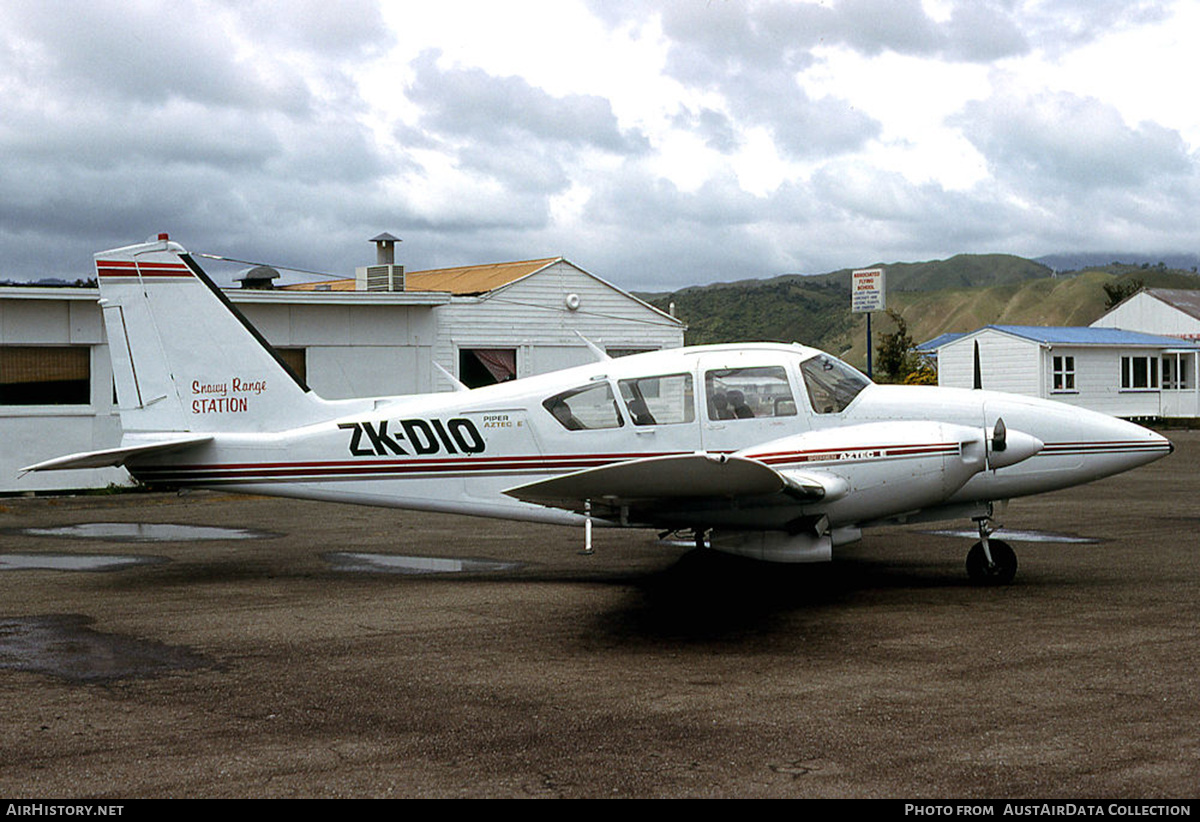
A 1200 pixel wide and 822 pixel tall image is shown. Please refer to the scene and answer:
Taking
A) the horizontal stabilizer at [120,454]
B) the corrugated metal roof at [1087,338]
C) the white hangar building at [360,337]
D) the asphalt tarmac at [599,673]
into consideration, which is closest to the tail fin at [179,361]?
the horizontal stabilizer at [120,454]

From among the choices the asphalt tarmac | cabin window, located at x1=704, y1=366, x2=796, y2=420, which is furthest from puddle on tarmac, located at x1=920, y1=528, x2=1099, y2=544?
cabin window, located at x1=704, y1=366, x2=796, y2=420

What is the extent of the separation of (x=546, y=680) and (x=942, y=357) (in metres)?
45.1

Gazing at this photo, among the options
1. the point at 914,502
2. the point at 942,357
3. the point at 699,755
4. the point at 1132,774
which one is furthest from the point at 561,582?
the point at 942,357

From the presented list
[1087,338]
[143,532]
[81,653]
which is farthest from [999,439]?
[1087,338]

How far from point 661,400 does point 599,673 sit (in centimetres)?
371

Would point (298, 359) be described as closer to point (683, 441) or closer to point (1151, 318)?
point (683, 441)

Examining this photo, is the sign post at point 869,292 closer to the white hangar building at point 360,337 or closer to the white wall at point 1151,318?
the white hangar building at point 360,337

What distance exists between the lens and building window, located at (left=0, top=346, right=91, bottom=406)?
21656 mm

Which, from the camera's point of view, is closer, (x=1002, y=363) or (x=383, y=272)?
(x=383, y=272)

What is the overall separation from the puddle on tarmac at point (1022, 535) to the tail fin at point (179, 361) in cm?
811

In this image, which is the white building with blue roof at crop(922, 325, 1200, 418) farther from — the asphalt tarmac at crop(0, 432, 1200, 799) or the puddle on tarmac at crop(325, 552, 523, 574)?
the puddle on tarmac at crop(325, 552, 523, 574)

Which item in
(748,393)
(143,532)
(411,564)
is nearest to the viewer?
(748,393)

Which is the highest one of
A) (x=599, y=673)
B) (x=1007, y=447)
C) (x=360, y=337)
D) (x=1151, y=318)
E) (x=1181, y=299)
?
(x=1181, y=299)

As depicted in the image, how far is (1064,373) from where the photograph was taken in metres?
44.3
